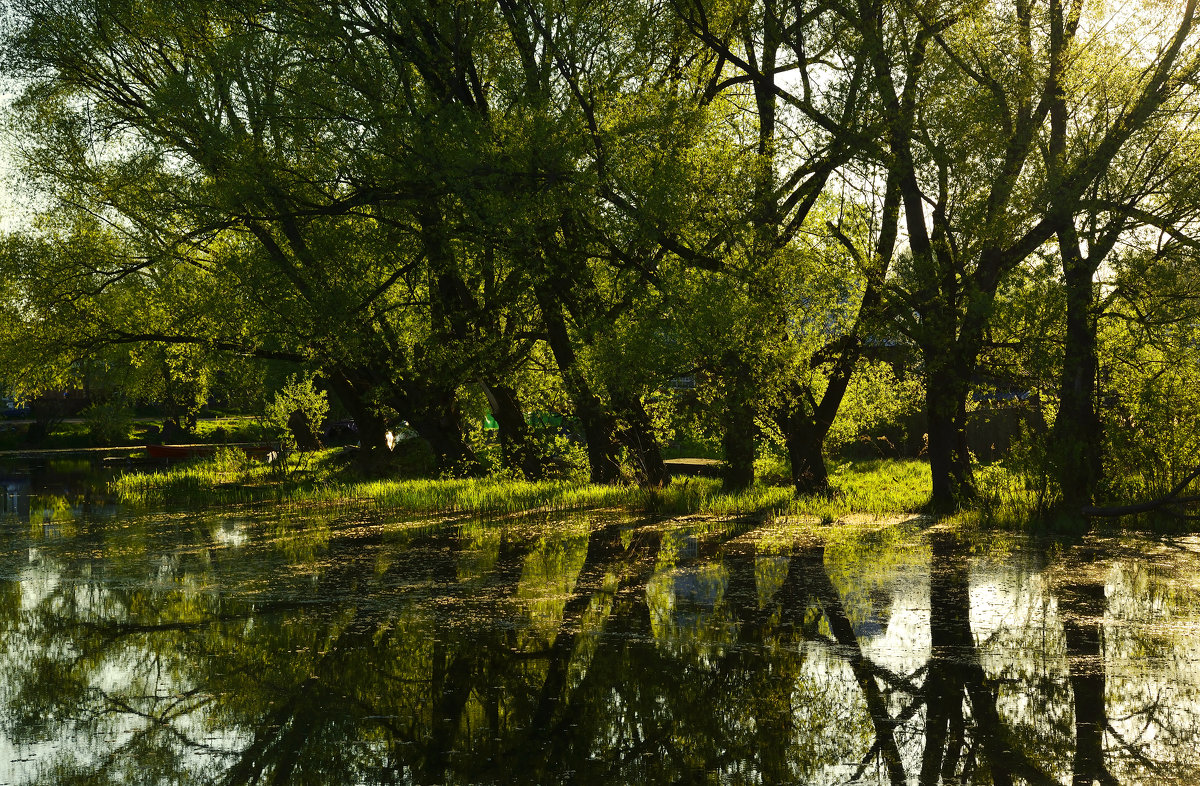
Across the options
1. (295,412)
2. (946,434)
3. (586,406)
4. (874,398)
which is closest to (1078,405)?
(946,434)

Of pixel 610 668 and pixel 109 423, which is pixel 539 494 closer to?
pixel 610 668

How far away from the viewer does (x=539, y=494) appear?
16.8 metres

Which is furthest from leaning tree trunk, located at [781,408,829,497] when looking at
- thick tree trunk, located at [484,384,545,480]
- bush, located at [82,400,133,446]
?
bush, located at [82,400,133,446]

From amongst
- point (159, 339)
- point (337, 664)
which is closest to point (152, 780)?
point (337, 664)

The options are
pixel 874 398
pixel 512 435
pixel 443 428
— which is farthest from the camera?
pixel 443 428

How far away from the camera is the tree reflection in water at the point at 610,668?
5.19m

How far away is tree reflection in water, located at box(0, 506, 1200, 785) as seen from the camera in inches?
204

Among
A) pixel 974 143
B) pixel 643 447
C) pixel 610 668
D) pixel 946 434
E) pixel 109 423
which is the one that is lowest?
pixel 610 668

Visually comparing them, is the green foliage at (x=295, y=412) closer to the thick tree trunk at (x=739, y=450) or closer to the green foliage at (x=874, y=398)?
the thick tree trunk at (x=739, y=450)

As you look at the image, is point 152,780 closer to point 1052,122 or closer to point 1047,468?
point 1047,468

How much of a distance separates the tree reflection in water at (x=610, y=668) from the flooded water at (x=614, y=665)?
0.02m

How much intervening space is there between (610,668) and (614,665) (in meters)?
0.07

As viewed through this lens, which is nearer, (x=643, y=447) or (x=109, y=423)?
(x=643, y=447)

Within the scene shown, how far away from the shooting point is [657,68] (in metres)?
17.2
